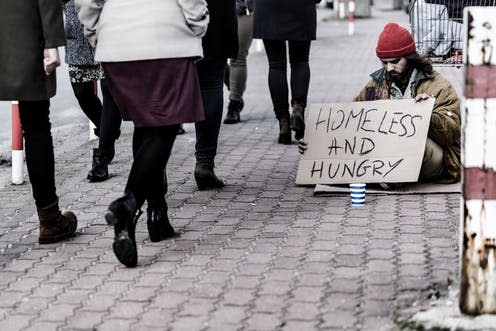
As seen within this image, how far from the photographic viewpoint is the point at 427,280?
524cm

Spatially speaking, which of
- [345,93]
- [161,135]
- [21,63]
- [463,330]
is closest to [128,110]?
[161,135]

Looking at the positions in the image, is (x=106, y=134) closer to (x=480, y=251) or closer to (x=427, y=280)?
(x=427, y=280)

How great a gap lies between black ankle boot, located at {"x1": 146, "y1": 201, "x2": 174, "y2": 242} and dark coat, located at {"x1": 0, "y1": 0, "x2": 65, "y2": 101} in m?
0.78

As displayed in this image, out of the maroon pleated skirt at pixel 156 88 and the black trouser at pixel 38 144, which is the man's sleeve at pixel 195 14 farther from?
the black trouser at pixel 38 144

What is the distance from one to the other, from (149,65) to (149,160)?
17.7 inches

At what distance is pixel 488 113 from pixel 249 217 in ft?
8.13

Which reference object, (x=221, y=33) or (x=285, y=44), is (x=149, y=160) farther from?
(x=285, y=44)

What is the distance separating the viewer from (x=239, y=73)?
1088cm

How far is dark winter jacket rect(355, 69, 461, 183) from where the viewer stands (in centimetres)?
729

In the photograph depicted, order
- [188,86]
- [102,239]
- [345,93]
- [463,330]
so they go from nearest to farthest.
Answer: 1. [463,330]
2. [188,86]
3. [102,239]
4. [345,93]

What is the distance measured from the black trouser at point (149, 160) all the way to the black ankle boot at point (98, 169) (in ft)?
7.25

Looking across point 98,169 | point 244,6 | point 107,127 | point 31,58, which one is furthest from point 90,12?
point 244,6

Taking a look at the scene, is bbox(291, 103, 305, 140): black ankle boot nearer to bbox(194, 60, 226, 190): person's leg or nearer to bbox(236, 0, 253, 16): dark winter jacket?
bbox(236, 0, 253, 16): dark winter jacket

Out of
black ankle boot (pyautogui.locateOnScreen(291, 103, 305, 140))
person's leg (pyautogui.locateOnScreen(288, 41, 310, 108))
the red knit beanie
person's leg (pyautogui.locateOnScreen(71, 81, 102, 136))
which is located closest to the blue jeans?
the red knit beanie
